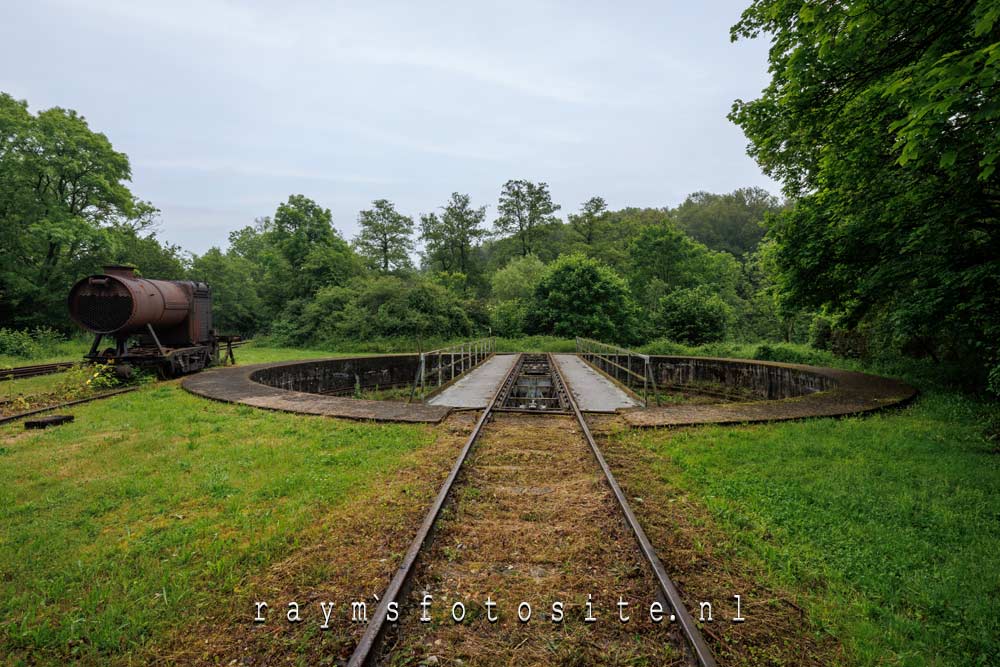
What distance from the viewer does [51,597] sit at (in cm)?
274

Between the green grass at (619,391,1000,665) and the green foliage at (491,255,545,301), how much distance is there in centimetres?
2706

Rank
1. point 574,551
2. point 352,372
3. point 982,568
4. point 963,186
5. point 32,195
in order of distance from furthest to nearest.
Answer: point 32,195, point 352,372, point 963,186, point 574,551, point 982,568

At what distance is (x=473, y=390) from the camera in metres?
11.3

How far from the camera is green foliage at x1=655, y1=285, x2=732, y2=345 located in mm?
27328

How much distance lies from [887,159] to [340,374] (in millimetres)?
15826

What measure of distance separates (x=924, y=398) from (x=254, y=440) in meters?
12.6

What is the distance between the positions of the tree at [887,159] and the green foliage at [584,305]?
1876cm

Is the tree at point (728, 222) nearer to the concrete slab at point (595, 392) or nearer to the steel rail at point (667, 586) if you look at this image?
the concrete slab at point (595, 392)

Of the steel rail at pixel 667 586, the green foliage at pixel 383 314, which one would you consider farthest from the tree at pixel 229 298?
the steel rail at pixel 667 586

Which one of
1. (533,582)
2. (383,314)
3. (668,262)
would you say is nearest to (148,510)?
(533,582)

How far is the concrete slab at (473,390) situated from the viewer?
9.43 m

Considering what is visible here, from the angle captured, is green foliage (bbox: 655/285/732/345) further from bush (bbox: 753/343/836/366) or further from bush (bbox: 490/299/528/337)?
bush (bbox: 490/299/528/337)

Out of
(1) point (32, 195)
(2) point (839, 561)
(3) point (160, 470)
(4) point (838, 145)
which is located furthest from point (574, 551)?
(1) point (32, 195)

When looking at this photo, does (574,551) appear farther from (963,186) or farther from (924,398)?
(924,398)
